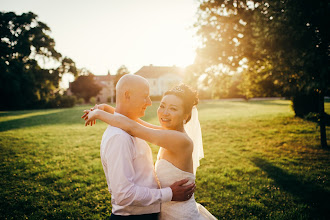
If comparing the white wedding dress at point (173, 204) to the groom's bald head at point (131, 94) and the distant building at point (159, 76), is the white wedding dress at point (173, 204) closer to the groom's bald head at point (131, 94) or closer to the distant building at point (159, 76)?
the groom's bald head at point (131, 94)

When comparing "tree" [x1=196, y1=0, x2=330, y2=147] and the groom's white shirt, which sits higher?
"tree" [x1=196, y1=0, x2=330, y2=147]

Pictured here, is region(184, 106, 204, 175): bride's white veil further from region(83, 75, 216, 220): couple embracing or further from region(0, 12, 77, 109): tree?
region(0, 12, 77, 109): tree

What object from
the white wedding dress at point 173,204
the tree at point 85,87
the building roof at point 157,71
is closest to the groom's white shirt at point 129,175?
the white wedding dress at point 173,204

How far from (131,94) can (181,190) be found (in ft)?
4.48

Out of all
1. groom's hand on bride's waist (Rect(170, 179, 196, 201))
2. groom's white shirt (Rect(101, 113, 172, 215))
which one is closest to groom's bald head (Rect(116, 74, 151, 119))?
groom's white shirt (Rect(101, 113, 172, 215))

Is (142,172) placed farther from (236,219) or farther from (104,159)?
(236,219)

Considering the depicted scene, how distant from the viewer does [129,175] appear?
1951 millimetres

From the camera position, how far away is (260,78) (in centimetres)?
1507

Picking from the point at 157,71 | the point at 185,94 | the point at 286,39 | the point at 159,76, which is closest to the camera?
the point at 185,94

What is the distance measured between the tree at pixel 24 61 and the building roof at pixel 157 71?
4139cm

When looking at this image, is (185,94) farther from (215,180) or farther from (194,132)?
(215,180)

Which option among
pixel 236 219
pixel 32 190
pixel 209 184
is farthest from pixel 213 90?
pixel 32 190

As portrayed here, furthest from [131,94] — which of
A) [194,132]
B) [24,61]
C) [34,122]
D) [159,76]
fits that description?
[159,76]

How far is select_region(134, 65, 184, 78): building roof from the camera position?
3088 inches
